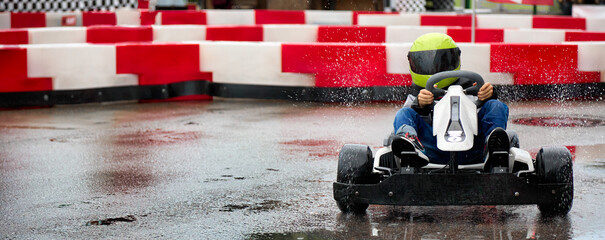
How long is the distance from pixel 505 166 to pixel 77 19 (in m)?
10.8

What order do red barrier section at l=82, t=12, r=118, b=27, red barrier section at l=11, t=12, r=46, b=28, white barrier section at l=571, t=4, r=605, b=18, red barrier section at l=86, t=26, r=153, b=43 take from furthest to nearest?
white barrier section at l=571, t=4, r=605, b=18 → red barrier section at l=82, t=12, r=118, b=27 → red barrier section at l=11, t=12, r=46, b=28 → red barrier section at l=86, t=26, r=153, b=43

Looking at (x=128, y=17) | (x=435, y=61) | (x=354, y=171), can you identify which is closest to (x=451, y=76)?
(x=435, y=61)

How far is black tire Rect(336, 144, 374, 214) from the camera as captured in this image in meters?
3.89

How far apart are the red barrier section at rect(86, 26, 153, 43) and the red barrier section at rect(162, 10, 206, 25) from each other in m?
3.13

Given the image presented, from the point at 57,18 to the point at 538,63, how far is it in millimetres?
7661

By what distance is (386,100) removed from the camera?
8.32 metres

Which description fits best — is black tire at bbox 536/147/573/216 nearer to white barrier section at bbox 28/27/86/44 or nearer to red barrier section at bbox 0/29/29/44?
red barrier section at bbox 0/29/29/44

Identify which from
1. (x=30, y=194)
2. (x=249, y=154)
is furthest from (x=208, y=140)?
(x=30, y=194)

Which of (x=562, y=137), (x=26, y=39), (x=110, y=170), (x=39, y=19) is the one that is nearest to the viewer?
(x=110, y=170)

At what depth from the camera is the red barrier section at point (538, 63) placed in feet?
27.1

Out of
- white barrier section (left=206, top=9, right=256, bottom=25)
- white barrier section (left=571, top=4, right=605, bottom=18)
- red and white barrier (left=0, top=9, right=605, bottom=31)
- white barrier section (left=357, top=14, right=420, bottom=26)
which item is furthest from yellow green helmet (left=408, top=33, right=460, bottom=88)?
white barrier section (left=571, top=4, right=605, bottom=18)

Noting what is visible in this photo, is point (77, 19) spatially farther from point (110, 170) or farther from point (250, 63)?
point (110, 170)

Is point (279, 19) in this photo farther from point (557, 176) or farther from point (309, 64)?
point (557, 176)

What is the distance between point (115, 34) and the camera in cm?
1038
